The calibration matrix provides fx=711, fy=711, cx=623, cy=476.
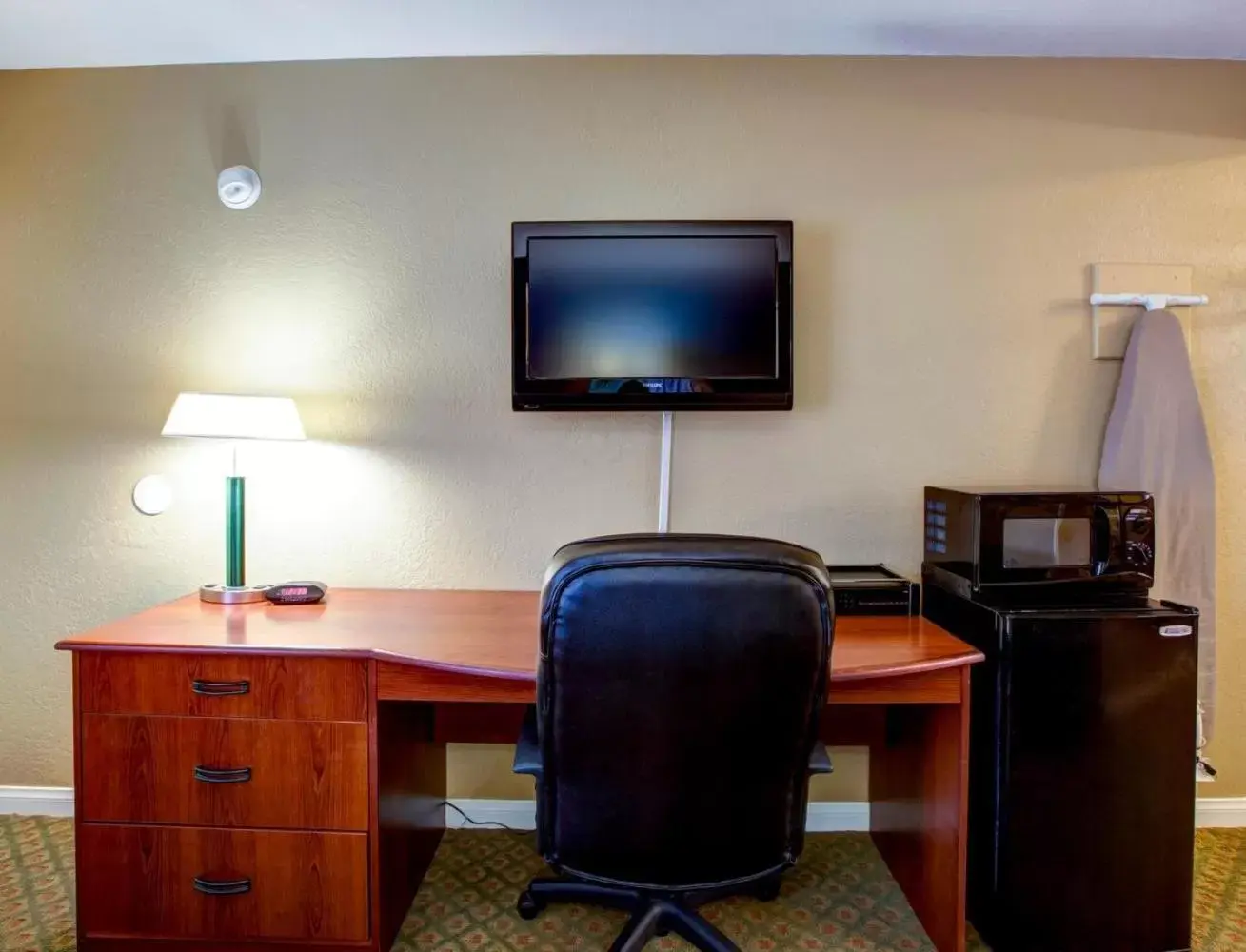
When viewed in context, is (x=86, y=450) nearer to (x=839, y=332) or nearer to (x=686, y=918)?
(x=686, y=918)

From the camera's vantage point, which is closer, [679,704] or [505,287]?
[679,704]

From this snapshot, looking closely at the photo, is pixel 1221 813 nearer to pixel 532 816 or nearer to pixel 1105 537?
pixel 1105 537

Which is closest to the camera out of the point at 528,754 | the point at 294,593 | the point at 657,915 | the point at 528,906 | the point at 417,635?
the point at 528,754

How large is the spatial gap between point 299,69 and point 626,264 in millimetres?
1169

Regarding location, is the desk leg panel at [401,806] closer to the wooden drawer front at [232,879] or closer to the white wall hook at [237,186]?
the wooden drawer front at [232,879]

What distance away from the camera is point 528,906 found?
177 centimetres

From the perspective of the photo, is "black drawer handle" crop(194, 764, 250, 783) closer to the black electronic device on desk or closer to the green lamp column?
the green lamp column

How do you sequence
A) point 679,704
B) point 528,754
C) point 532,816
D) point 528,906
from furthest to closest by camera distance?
point 532,816
point 528,906
point 528,754
point 679,704

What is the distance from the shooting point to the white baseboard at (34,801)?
2209mm

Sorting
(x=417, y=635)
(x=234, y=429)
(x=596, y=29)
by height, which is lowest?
(x=417, y=635)

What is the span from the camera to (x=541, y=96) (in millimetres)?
2127

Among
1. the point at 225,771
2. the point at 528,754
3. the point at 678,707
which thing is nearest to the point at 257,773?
the point at 225,771

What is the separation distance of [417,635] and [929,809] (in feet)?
4.26

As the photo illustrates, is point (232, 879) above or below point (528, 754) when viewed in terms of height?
below
